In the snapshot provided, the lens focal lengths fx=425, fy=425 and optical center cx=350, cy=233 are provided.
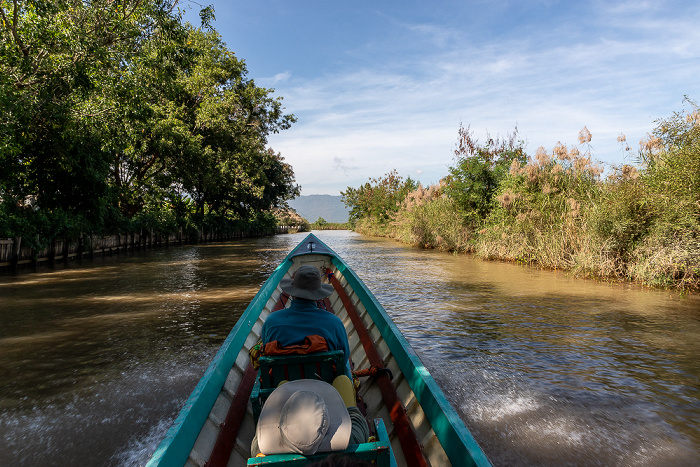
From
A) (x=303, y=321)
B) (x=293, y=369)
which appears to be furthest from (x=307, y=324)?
(x=293, y=369)

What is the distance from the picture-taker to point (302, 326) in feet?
9.56

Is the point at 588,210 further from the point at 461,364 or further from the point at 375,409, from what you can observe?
the point at 375,409

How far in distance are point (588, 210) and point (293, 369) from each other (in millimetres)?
12317

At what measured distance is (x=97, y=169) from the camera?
18.0 m

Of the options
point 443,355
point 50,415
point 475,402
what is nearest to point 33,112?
point 50,415

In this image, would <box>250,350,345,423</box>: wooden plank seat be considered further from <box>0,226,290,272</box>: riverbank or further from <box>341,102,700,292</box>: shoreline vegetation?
<box>0,226,290,272</box>: riverbank

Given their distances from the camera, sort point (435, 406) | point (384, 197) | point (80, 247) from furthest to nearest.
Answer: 1. point (384, 197)
2. point (80, 247)
3. point (435, 406)

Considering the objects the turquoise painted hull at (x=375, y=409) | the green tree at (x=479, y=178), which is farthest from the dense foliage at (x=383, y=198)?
the turquoise painted hull at (x=375, y=409)

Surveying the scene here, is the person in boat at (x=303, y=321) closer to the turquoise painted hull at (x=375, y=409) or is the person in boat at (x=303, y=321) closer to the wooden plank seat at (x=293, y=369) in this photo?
the wooden plank seat at (x=293, y=369)

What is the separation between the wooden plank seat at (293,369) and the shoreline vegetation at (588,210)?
9884 mm

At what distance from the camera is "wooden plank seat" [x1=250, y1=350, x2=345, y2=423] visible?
2.78 m

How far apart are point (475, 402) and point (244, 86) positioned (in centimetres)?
3493

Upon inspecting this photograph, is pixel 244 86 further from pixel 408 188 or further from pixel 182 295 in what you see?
pixel 182 295

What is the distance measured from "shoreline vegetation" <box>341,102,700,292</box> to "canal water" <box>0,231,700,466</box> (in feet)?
2.94
